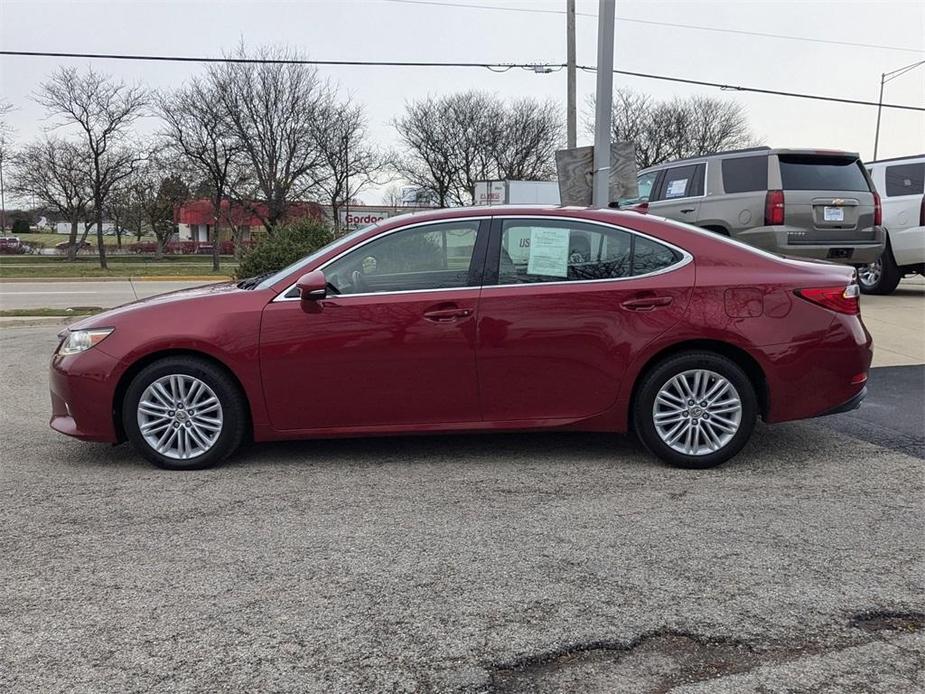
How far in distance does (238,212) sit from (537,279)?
136 ft

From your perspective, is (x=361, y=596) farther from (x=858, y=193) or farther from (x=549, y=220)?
(x=858, y=193)

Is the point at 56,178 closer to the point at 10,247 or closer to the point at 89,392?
the point at 10,247

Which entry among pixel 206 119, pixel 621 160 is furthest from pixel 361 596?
pixel 206 119

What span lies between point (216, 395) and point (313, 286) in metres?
0.88

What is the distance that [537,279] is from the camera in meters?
4.59

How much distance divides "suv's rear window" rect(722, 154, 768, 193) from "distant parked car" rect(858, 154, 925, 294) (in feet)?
9.13

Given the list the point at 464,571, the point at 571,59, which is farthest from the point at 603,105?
the point at 571,59

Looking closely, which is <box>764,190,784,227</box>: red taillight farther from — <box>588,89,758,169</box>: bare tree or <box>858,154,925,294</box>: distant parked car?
<box>588,89,758,169</box>: bare tree

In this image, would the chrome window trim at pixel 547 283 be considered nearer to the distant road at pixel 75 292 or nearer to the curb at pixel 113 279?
the distant road at pixel 75 292

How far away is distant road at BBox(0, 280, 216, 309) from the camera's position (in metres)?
16.8

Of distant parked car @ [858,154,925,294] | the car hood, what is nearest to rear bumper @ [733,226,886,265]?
distant parked car @ [858,154,925,294]

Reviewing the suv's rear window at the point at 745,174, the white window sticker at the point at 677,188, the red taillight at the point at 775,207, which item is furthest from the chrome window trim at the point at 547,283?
the white window sticker at the point at 677,188

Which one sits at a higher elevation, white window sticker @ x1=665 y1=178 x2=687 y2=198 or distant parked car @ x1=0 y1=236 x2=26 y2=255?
white window sticker @ x1=665 y1=178 x2=687 y2=198

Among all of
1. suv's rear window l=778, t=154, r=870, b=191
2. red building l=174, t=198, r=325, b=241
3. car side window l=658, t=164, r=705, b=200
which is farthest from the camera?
red building l=174, t=198, r=325, b=241
